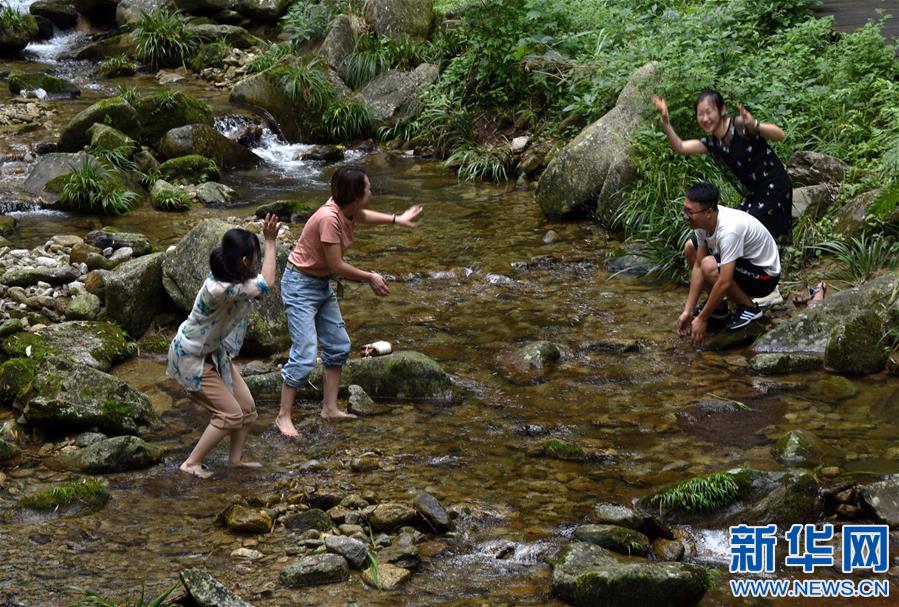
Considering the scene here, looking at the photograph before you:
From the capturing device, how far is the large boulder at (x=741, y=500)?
533 cm

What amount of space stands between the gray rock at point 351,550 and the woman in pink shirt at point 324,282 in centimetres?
162

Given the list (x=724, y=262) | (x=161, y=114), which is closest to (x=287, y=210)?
(x=161, y=114)

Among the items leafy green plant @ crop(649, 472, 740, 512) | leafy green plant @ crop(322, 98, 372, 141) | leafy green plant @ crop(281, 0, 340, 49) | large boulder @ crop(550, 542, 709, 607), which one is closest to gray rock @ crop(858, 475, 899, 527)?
leafy green plant @ crop(649, 472, 740, 512)

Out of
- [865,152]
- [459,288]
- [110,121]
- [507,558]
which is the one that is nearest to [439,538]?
[507,558]

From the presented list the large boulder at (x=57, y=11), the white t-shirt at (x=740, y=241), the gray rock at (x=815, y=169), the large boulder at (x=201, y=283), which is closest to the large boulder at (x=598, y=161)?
the gray rock at (x=815, y=169)

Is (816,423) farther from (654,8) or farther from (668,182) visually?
(654,8)

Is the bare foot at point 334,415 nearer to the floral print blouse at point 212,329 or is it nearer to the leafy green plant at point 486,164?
the floral print blouse at point 212,329

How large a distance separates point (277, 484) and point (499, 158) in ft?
26.9

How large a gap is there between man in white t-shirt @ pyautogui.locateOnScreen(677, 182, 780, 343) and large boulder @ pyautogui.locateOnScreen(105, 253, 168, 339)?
4239 mm

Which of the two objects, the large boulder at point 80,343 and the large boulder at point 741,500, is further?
the large boulder at point 80,343

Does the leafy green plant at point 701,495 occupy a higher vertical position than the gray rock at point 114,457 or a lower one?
higher

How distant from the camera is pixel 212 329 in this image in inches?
226

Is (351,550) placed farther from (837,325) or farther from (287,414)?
(837,325)

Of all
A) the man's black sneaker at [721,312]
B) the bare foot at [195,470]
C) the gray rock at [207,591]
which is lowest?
the bare foot at [195,470]
